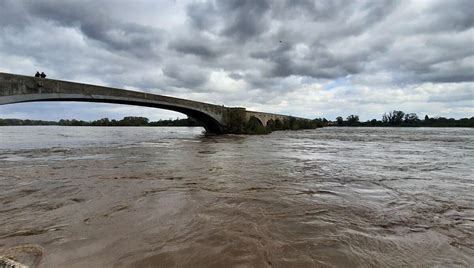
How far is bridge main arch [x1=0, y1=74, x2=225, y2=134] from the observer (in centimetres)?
2020

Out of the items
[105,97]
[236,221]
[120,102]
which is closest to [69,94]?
[105,97]

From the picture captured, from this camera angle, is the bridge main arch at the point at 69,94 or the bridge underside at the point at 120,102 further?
the bridge underside at the point at 120,102

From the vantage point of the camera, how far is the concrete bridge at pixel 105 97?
2052 centimetres

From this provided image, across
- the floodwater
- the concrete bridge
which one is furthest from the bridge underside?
the floodwater

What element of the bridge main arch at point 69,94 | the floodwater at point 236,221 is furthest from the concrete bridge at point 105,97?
the floodwater at point 236,221

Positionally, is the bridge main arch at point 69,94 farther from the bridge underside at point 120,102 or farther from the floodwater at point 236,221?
the floodwater at point 236,221

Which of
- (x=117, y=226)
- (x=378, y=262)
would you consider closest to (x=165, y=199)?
(x=117, y=226)

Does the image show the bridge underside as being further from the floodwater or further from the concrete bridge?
the floodwater

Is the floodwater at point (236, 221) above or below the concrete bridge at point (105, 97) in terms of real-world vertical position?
below

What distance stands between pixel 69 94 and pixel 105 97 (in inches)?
184

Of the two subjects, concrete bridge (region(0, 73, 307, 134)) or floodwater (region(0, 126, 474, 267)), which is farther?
concrete bridge (region(0, 73, 307, 134))

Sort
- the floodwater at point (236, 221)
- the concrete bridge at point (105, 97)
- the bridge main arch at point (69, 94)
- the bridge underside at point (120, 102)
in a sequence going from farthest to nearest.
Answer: the bridge underside at point (120, 102), the concrete bridge at point (105, 97), the bridge main arch at point (69, 94), the floodwater at point (236, 221)

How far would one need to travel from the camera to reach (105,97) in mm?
30469

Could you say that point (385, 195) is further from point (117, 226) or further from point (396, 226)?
point (117, 226)
